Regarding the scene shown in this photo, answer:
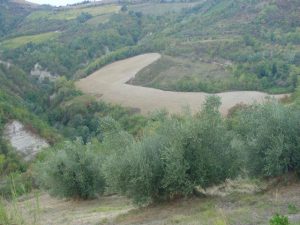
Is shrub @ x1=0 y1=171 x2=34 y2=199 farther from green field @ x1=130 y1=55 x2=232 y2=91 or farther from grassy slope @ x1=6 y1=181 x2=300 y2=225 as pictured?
green field @ x1=130 y1=55 x2=232 y2=91

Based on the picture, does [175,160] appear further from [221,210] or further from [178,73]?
[178,73]

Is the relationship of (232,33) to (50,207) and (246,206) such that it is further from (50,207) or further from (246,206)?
(246,206)

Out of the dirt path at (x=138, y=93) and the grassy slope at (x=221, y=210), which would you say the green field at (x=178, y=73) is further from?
the grassy slope at (x=221, y=210)

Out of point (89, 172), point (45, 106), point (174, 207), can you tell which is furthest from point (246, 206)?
point (45, 106)

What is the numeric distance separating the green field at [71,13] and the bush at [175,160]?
164 meters

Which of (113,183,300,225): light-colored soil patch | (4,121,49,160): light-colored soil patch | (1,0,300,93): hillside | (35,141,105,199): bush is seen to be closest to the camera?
(113,183,300,225): light-colored soil patch

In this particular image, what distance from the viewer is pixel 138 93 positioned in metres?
91.5

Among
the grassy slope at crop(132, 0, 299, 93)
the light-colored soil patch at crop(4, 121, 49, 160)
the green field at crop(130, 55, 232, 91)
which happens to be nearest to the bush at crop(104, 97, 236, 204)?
the light-colored soil patch at crop(4, 121, 49, 160)

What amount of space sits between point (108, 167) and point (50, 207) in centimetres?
1185

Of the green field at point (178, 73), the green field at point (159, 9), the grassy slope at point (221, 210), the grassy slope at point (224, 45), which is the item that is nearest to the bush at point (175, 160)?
the grassy slope at point (221, 210)

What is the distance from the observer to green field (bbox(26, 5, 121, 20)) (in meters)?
186

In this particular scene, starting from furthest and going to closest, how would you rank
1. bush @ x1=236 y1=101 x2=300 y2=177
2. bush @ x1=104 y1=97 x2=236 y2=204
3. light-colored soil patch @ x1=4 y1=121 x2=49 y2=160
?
light-colored soil patch @ x1=4 y1=121 x2=49 y2=160 < bush @ x1=104 y1=97 x2=236 y2=204 < bush @ x1=236 y1=101 x2=300 y2=177

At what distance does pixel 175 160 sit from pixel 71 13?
575 feet

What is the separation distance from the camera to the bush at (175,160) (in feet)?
73.6
